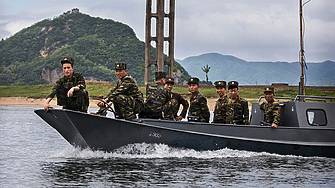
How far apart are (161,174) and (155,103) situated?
6.94 feet

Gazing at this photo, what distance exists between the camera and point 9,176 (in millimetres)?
10336

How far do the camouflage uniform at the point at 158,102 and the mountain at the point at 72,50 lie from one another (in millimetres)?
98531

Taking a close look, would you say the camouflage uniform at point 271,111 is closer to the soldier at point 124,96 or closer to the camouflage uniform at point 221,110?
the camouflage uniform at point 221,110

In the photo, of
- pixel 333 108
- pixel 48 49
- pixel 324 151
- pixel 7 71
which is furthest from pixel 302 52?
pixel 48 49

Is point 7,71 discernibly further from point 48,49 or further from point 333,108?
point 333,108

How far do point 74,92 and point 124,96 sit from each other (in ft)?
4.14

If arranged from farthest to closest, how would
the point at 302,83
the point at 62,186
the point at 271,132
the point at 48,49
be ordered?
the point at 48,49
the point at 302,83
the point at 271,132
the point at 62,186

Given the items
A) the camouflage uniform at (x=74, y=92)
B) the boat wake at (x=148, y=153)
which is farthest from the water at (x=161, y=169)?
the camouflage uniform at (x=74, y=92)

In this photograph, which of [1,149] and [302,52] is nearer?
[302,52]

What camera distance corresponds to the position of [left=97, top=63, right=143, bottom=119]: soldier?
415 inches

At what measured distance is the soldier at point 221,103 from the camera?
12.1m

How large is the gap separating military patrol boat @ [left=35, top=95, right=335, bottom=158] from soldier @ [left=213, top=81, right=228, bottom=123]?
1.37 ft

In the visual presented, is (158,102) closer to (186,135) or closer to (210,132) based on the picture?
(186,135)

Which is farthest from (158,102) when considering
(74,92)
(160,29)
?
(160,29)
